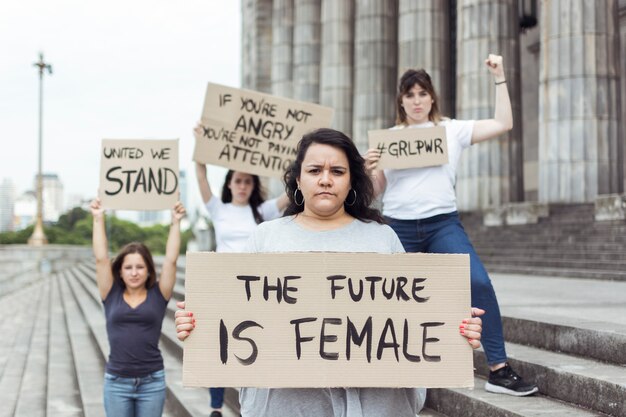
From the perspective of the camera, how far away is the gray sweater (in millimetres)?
2883

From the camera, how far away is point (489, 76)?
21266 mm

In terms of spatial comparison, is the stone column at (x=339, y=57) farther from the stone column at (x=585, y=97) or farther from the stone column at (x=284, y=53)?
the stone column at (x=585, y=97)

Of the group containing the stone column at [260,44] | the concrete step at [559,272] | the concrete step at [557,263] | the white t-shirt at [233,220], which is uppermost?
the stone column at [260,44]

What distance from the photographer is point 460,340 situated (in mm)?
2918

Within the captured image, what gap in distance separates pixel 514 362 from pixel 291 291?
2.91 m

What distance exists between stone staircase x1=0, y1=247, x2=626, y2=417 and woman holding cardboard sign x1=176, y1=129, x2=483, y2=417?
171 centimetres

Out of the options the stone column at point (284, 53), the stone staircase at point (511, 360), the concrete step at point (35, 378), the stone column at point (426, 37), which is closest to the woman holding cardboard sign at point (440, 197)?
the stone staircase at point (511, 360)

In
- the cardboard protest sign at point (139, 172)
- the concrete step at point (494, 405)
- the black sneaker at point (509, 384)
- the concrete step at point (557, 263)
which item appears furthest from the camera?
the concrete step at point (557, 263)

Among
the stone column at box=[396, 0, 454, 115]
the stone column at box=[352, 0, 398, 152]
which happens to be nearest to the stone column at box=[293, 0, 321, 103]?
the stone column at box=[352, 0, 398, 152]

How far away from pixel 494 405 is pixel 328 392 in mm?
1962

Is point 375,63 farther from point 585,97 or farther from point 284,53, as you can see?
point 585,97

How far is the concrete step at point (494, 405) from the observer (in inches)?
174

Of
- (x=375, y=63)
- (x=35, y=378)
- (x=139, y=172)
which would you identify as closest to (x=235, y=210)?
(x=139, y=172)

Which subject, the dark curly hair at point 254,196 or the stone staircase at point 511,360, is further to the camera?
the dark curly hair at point 254,196
